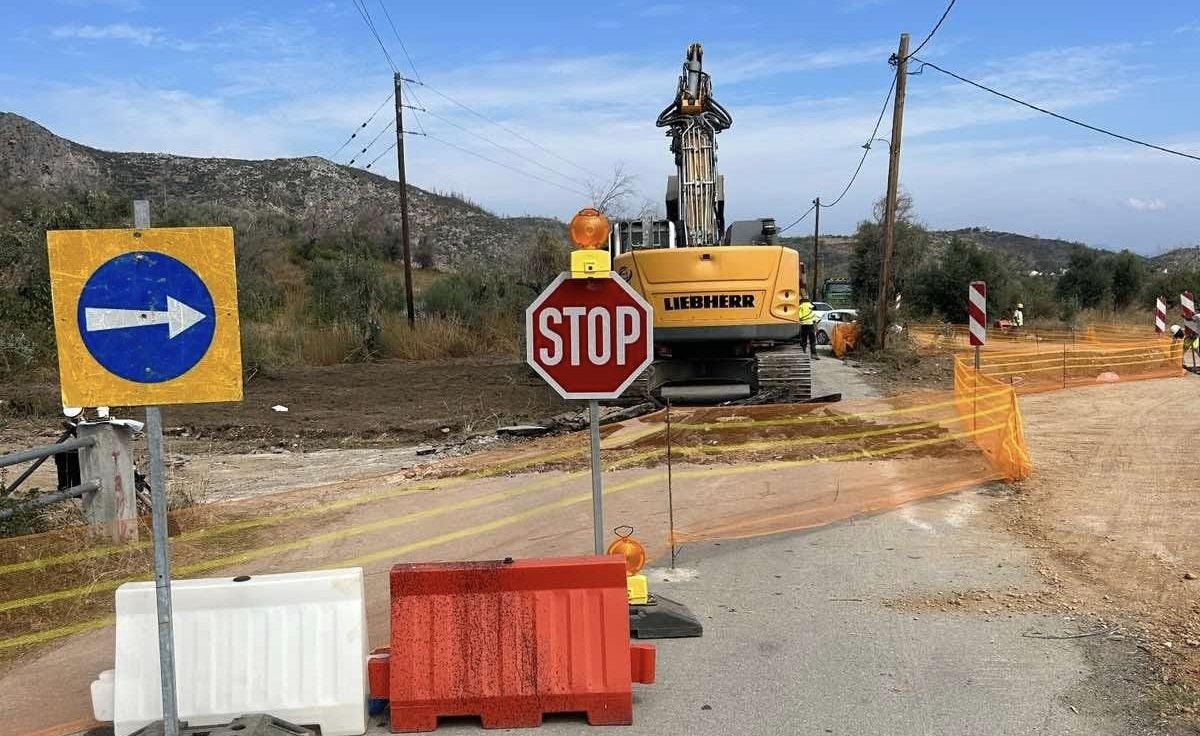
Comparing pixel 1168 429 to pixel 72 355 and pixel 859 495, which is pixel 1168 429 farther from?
pixel 72 355

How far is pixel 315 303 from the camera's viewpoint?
31797 mm

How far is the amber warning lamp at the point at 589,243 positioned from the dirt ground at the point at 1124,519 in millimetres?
3543

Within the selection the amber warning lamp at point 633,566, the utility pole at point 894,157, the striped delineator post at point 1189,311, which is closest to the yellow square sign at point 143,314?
the amber warning lamp at point 633,566

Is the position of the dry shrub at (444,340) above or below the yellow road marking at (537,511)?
above

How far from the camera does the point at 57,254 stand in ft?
12.8

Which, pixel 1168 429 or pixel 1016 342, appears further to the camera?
pixel 1016 342

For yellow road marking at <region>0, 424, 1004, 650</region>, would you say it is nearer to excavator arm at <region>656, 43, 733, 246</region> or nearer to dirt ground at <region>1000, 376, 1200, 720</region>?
dirt ground at <region>1000, 376, 1200, 720</region>

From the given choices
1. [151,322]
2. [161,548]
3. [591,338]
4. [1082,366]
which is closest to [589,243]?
[591,338]

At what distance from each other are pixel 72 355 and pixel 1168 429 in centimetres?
1375

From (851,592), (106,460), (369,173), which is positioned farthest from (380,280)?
(369,173)

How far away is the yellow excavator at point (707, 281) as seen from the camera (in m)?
13.1

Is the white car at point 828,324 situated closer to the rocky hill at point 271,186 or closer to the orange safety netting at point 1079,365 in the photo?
the orange safety netting at point 1079,365

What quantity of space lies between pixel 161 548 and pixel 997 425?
9490 mm

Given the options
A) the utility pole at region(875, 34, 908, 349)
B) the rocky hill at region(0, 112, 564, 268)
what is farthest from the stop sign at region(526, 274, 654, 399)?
the rocky hill at region(0, 112, 564, 268)
